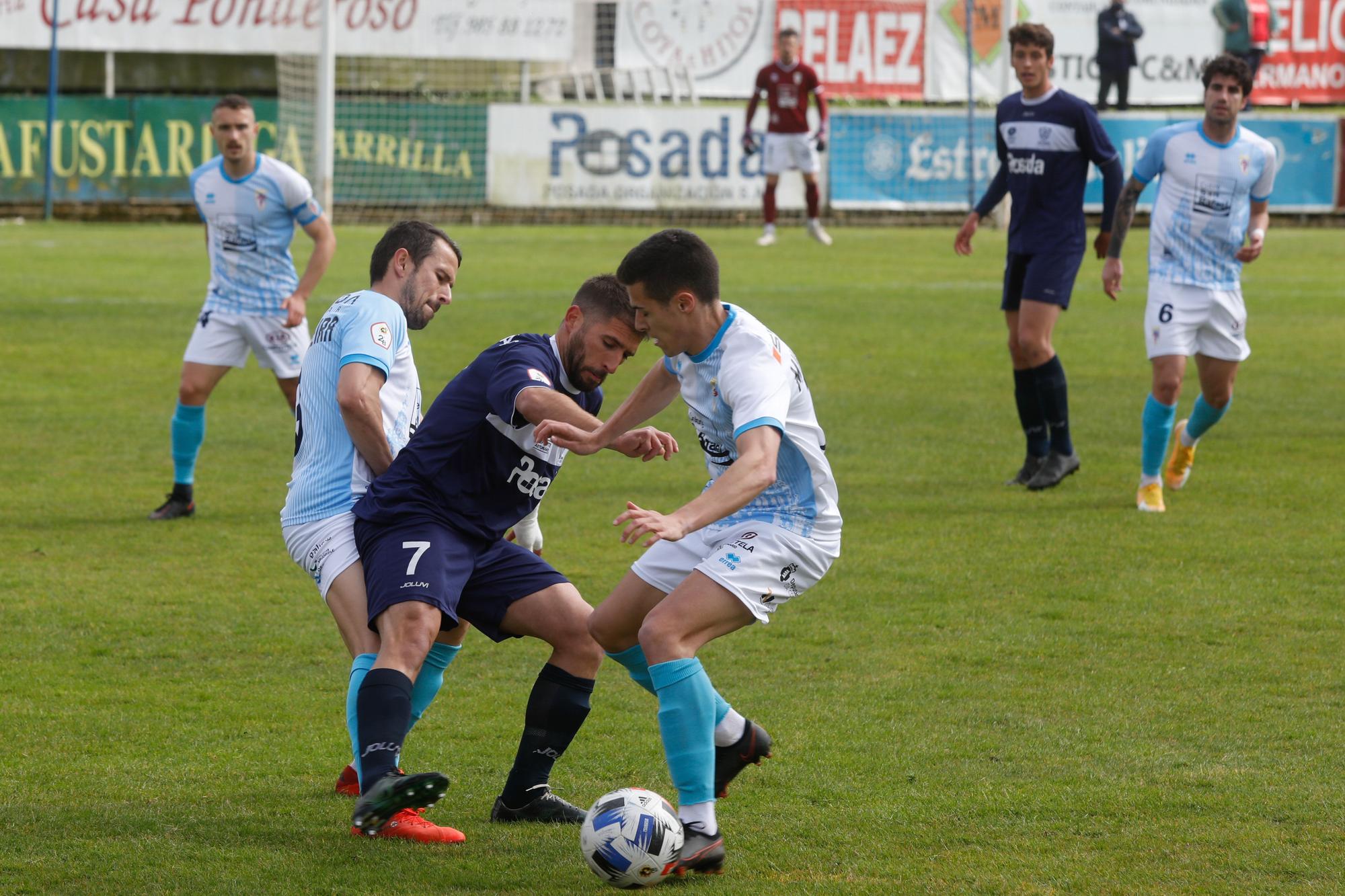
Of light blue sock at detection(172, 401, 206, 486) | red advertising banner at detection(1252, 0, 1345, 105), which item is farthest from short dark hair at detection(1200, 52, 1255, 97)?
red advertising banner at detection(1252, 0, 1345, 105)

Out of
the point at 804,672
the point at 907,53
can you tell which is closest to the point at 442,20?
the point at 907,53

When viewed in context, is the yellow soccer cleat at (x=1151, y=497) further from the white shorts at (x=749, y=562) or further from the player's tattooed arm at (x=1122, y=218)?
the white shorts at (x=749, y=562)

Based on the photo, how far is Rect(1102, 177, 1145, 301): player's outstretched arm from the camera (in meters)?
8.80

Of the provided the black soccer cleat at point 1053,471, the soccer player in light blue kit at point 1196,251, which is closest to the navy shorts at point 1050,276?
the soccer player in light blue kit at point 1196,251

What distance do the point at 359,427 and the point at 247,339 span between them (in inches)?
174

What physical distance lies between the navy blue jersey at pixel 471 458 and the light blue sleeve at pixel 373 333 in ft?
0.68

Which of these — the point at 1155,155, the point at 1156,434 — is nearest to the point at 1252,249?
the point at 1155,155

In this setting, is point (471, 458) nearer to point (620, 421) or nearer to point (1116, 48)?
point (620, 421)

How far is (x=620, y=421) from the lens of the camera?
14.6 feet

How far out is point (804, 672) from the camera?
5.90m

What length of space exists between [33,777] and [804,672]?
2.59 m

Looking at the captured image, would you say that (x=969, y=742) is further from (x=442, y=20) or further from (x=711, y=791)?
(x=442, y=20)

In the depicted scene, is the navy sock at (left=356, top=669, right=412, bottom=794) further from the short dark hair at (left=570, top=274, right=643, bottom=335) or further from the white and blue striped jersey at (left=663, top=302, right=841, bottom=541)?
the short dark hair at (left=570, top=274, right=643, bottom=335)

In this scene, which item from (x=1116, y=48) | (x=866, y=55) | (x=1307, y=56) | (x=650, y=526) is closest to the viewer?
(x=650, y=526)
